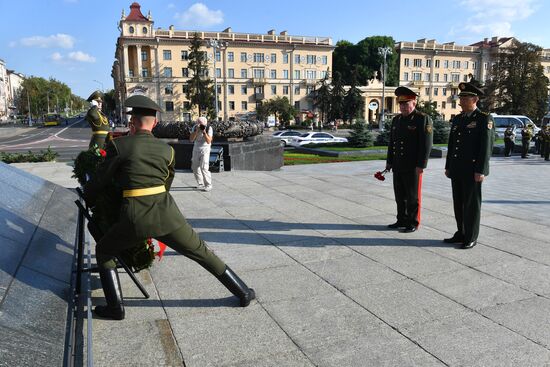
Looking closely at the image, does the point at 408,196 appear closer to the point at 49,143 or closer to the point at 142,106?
the point at 142,106

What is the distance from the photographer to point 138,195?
10.3 feet

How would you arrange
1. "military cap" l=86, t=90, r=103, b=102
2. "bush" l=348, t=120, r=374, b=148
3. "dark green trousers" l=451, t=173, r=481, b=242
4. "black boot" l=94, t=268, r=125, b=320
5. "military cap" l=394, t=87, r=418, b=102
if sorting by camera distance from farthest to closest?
"bush" l=348, t=120, r=374, b=148 < "military cap" l=86, t=90, r=103, b=102 < "military cap" l=394, t=87, r=418, b=102 < "dark green trousers" l=451, t=173, r=481, b=242 < "black boot" l=94, t=268, r=125, b=320

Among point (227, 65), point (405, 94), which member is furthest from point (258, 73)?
point (405, 94)

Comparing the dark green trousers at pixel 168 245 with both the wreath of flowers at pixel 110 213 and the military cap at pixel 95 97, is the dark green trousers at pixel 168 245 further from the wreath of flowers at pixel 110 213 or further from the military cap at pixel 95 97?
the military cap at pixel 95 97

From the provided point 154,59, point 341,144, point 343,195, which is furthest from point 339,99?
point 343,195

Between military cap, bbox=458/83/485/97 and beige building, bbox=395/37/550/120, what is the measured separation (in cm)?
9301

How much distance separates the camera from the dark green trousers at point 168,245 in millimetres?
3205

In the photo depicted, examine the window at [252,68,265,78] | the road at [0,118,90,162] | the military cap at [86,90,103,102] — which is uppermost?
the window at [252,68,265,78]

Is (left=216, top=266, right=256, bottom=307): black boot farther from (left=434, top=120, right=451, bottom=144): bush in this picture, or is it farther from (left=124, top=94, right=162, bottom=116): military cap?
(left=434, top=120, right=451, bottom=144): bush

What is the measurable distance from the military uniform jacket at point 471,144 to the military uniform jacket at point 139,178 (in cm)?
378

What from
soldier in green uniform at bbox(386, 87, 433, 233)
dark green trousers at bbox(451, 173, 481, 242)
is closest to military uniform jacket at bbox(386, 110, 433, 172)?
soldier in green uniform at bbox(386, 87, 433, 233)

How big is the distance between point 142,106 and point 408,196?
411cm

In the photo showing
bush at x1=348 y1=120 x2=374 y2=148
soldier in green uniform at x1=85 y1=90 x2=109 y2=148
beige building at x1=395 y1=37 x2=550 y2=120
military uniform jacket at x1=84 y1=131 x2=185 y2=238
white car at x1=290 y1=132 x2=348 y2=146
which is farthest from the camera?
beige building at x1=395 y1=37 x2=550 y2=120

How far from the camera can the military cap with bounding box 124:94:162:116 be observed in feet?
10.4
